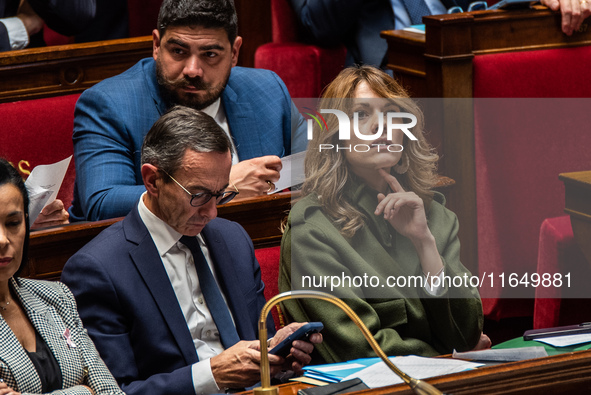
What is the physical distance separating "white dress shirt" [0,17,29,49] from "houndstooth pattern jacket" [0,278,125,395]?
1388 millimetres

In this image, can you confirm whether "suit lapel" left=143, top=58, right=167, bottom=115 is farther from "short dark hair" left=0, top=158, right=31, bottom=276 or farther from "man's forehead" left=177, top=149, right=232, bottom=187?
"short dark hair" left=0, top=158, right=31, bottom=276

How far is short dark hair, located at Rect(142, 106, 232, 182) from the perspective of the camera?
1.68 metres

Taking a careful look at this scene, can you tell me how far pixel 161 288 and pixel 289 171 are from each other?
691 millimetres

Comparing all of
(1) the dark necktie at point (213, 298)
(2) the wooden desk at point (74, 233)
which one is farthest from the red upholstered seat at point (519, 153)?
(1) the dark necktie at point (213, 298)

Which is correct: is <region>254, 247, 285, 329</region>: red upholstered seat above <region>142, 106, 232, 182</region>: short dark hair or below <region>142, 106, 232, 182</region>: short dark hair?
below

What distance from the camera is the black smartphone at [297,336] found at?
5.00ft

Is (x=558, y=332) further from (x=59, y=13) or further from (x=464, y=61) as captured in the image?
(x=59, y=13)

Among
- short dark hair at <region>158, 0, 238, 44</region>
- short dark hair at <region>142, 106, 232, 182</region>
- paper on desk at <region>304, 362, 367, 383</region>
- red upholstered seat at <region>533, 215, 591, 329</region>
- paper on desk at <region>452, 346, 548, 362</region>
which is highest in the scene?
short dark hair at <region>158, 0, 238, 44</region>

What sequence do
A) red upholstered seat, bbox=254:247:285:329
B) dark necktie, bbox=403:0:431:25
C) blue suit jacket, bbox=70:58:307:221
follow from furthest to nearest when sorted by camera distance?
dark necktie, bbox=403:0:431:25
blue suit jacket, bbox=70:58:307:221
red upholstered seat, bbox=254:247:285:329

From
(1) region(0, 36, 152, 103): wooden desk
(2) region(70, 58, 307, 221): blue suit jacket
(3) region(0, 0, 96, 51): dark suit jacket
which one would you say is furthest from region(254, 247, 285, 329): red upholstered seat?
(3) region(0, 0, 96, 51): dark suit jacket

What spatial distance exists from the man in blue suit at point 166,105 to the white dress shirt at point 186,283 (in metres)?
→ 0.41

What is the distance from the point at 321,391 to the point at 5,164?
0.68 metres

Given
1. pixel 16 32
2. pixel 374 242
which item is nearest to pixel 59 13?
pixel 16 32

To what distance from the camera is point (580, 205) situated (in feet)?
7.36
